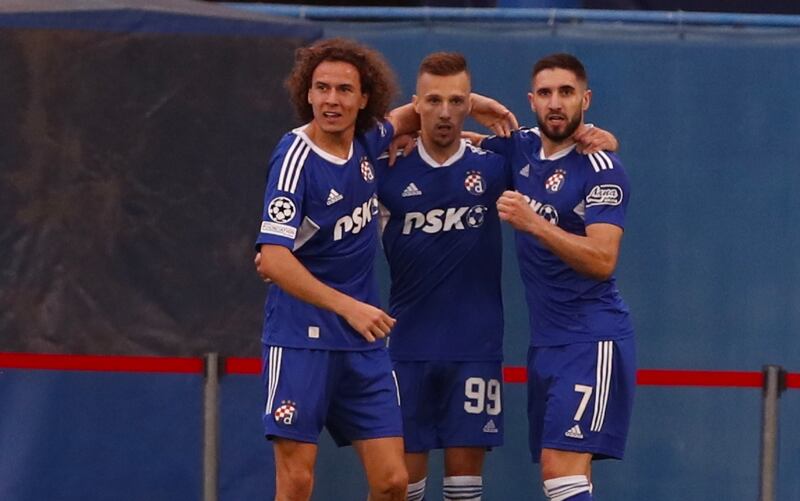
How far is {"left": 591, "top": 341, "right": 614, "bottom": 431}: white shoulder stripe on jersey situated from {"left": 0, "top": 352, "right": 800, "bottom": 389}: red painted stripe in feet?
1.36

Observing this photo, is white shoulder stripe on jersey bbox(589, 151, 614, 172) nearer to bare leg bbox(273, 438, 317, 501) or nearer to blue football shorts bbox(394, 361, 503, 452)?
blue football shorts bbox(394, 361, 503, 452)

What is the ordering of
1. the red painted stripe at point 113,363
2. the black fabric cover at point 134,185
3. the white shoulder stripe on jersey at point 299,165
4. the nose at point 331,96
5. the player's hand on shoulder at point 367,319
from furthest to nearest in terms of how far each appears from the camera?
the black fabric cover at point 134,185 < the red painted stripe at point 113,363 < the nose at point 331,96 < the white shoulder stripe on jersey at point 299,165 < the player's hand on shoulder at point 367,319

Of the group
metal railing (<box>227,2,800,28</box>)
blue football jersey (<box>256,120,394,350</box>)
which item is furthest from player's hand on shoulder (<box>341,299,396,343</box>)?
metal railing (<box>227,2,800,28</box>)

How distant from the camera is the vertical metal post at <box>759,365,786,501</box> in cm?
639

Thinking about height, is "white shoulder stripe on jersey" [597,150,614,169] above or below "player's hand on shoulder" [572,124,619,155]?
below

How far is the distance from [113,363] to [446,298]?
142 centimetres

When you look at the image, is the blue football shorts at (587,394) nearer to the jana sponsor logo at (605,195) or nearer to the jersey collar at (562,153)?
the jana sponsor logo at (605,195)

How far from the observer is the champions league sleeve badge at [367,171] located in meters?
6.10

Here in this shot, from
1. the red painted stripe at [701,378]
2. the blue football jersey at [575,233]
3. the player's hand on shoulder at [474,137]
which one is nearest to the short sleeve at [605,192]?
the blue football jersey at [575,233]

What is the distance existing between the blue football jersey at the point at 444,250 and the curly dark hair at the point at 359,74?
397 mm

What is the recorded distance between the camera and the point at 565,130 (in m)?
6.31

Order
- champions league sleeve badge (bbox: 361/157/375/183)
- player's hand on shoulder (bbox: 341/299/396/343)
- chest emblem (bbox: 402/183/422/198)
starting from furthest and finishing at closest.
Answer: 1. chest emblem (bbox: 402/183/422/198)
2. champions league sleeve badge (bbox: 361/157/375/183)
3. player's hand on shoulder (bbox: 341/299/396/343)

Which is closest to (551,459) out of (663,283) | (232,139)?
(663,283)

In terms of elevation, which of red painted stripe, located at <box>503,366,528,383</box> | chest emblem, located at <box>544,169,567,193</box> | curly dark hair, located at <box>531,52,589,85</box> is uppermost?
curly dark hair, located at <box>531,52,589,85</box>
